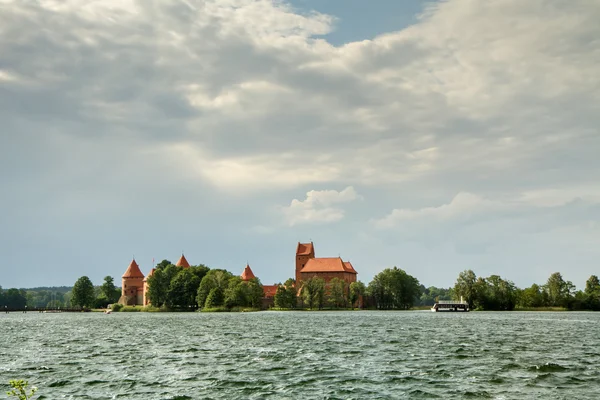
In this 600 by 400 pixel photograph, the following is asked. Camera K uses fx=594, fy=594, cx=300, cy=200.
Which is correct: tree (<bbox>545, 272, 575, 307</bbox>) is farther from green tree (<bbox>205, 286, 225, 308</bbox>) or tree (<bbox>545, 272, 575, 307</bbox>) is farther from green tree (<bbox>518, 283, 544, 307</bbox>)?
green tree (<bbox>205, 286, 225, 308</bbox>)

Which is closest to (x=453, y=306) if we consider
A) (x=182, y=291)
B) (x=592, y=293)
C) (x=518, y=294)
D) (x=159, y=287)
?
(x=518, y=294)

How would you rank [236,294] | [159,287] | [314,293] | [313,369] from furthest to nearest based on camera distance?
[314,293] < [159,287] < [236,294] < [313,369]

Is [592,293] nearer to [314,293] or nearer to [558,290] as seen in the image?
[558,290]

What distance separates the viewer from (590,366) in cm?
3806

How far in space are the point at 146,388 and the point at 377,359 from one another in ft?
57.6

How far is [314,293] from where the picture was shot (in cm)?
19475

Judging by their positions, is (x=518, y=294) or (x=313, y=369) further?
(x=518, y=294)

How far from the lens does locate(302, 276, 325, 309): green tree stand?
194 metres

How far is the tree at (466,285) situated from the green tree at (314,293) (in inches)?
1746

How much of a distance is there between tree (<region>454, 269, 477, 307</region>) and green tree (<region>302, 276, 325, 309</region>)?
44.3m

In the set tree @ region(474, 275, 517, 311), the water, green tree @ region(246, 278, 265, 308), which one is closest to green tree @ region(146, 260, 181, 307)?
green tree @ region(246, 278, 265, 308)

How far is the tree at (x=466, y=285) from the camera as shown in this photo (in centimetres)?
17712

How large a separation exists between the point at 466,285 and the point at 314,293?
48.5m

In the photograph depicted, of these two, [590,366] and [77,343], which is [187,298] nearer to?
[77,343]
